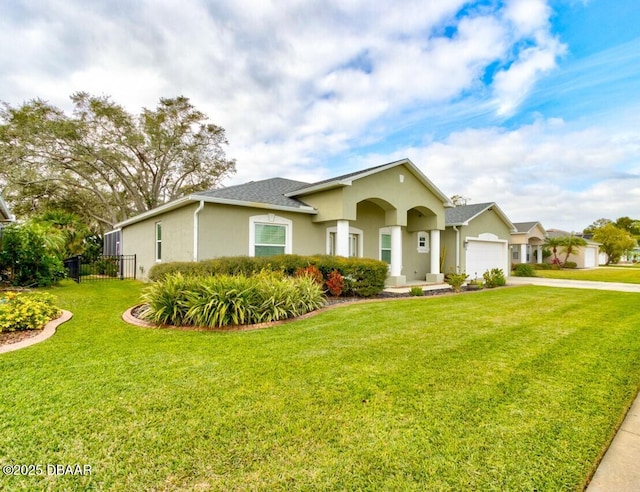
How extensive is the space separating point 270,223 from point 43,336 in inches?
303

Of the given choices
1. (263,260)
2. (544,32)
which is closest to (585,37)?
(544,32)

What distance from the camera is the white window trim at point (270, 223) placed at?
11.6 m

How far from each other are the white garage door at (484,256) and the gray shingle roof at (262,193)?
35.1 feet

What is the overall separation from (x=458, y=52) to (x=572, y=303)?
29.1 feet

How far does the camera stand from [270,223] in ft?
39.4

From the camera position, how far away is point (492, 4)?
8.85 m

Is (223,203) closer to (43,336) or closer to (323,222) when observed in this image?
(323,222)

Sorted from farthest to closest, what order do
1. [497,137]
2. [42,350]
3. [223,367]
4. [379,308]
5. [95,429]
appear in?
[497,137] → [379,308] → [42,350] → [223,367] → [95,429]

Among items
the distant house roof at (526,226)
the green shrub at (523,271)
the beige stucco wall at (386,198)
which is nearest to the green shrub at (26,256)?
the beige stucco wall at (386,198)

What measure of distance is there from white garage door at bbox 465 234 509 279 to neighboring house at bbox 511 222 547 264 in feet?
24.4

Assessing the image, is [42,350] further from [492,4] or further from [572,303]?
[492,4]

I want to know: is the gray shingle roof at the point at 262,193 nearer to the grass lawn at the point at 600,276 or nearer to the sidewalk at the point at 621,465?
the sidewalk at the point at 621,465

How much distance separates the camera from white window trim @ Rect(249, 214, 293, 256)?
11.6m

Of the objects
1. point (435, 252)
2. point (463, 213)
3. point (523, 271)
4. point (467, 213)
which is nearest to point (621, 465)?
point (435, 252)
